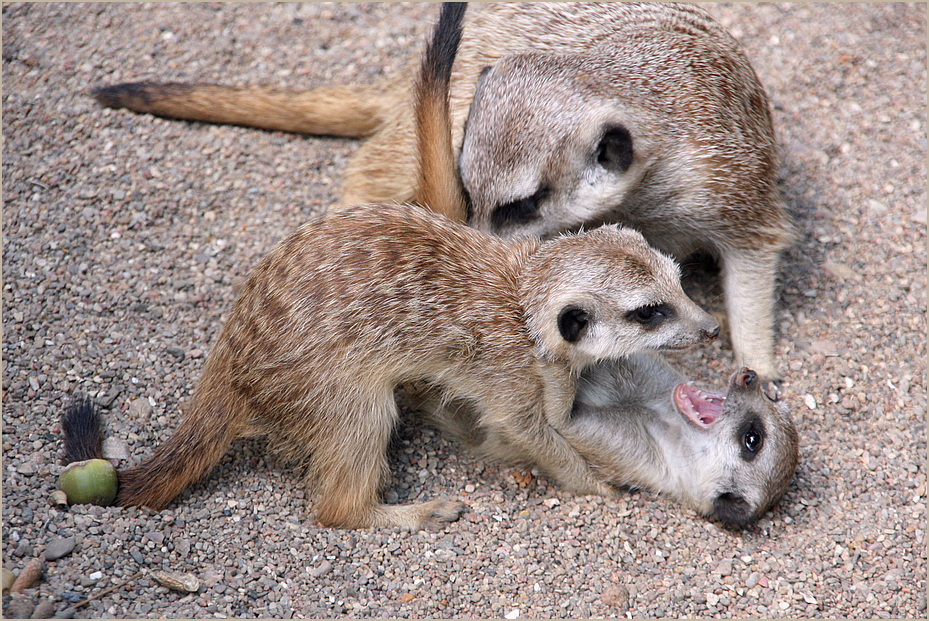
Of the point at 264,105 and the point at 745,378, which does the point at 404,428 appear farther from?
the point at 264,105

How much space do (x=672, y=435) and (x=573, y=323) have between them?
2.44 feet

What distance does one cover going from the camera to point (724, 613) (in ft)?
8.96

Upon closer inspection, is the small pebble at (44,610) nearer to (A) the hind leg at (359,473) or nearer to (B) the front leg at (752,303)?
(A) the hind leg at (359,473)

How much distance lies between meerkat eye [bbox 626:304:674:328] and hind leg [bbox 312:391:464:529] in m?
0.90

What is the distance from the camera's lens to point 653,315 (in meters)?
2.84

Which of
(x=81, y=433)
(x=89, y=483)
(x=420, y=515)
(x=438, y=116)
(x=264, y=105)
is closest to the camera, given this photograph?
(x=89, y=483)

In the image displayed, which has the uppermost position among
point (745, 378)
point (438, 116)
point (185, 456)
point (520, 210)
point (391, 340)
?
point (438, 116)

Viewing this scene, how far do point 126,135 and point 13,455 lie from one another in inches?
68.3

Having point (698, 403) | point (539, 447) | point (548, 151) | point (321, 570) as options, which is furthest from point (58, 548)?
point (698, 403)

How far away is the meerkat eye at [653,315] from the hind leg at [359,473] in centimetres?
90

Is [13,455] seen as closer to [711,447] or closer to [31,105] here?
[31,105]

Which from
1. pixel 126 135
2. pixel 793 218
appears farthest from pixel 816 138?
pixel 126 135

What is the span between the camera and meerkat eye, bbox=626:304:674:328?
282 cm

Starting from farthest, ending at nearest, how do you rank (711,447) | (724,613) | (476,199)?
(476,199), (711,447), (724,613)
